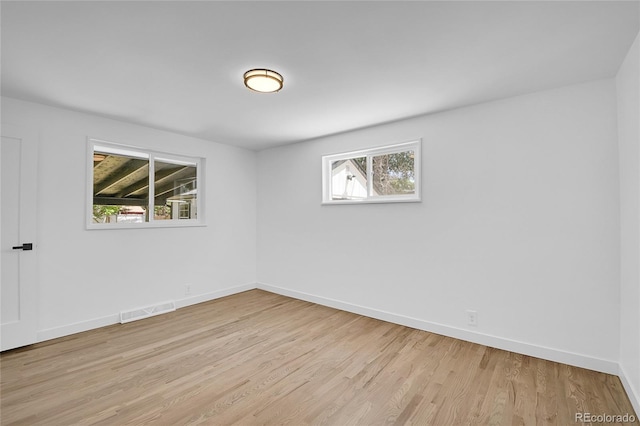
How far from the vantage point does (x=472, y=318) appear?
293cm

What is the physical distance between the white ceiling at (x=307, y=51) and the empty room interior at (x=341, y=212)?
0.06 ft

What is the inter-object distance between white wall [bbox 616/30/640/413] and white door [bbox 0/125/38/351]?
5105mm

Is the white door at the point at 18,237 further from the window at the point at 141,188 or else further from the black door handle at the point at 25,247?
the window at the point at 141,188

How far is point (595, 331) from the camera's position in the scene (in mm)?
2361

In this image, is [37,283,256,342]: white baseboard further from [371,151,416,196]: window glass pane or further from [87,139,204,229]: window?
[371,151,416,196]: window glass pane

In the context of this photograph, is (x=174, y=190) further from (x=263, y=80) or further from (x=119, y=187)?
(x=263, y=80)

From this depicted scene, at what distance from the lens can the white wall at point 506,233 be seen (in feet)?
A: 7.78

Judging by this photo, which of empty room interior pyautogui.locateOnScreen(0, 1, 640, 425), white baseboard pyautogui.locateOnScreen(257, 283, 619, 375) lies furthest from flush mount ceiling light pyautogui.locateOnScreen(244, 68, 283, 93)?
white baseboard pyautogui.locateOnScreen(257, 283, 619, 375)

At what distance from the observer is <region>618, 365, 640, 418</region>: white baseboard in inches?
72.0

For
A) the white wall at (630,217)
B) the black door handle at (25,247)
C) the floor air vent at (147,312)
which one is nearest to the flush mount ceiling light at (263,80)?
the white wall at (630,217)

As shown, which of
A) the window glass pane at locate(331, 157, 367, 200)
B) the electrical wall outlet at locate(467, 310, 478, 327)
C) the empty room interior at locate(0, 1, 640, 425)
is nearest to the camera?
the empty room interior at locate(0, 1, 640, 425)

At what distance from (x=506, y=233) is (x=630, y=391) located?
136 cm

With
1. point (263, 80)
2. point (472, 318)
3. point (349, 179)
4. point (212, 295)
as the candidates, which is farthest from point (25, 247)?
point (472, 318)

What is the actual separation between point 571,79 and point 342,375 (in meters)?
3.16
